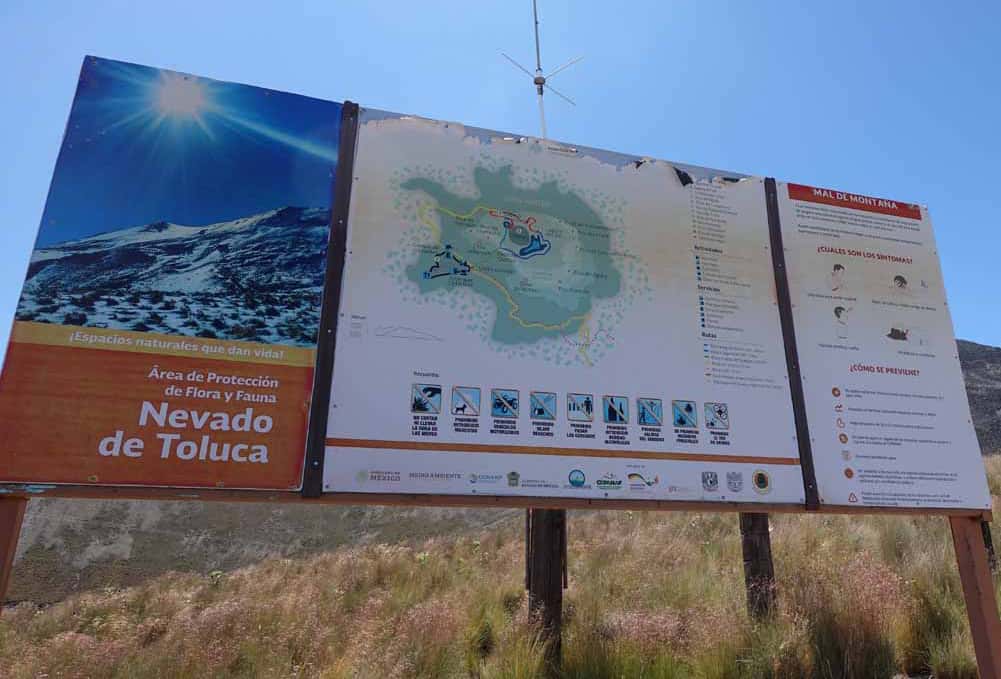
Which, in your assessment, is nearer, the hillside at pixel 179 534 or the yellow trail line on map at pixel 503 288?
the yellow trail line on map at pixel 503 288

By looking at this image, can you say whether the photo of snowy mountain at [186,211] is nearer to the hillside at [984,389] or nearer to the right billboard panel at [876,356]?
the right billboard panel at [876,356]

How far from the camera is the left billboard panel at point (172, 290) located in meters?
3.04

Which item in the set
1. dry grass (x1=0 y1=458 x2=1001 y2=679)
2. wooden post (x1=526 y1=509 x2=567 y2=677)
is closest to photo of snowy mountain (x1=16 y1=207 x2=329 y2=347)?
wooden post (x1=526 y1=509 x2=567 y2=677)

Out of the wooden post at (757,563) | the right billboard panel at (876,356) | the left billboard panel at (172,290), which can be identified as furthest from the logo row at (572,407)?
the wooden post at (757,563)

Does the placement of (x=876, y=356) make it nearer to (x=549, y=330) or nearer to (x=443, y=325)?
(x=549, y=330)

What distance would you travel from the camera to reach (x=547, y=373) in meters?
3.77

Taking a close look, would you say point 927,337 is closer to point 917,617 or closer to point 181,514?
point 917,617

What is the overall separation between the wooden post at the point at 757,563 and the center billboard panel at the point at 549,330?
2.22m

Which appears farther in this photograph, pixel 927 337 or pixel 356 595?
pixel 356 595

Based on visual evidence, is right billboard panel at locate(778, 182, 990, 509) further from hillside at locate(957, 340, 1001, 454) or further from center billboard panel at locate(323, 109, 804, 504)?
hillside at locate(957, 340, 1001, 454)

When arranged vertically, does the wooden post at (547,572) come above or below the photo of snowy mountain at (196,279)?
below

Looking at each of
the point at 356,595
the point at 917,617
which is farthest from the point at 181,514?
the point at 917,617

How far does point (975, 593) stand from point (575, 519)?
863 cm

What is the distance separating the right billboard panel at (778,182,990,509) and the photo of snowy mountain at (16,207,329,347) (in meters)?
3.45
